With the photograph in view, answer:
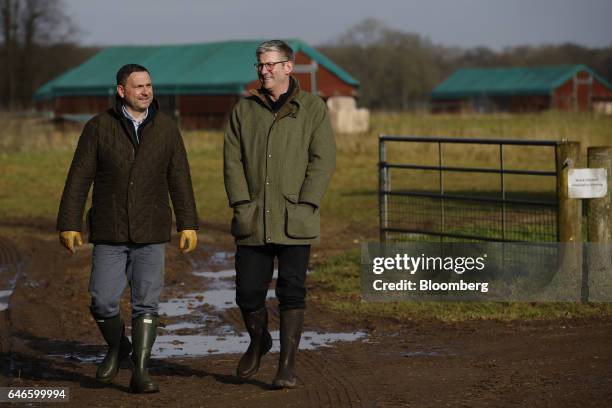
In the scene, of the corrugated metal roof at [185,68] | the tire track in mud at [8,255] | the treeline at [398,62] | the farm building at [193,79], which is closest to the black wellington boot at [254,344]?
the tire track in mud at [8,255]

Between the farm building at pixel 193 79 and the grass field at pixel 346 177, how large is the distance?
26.6 ft

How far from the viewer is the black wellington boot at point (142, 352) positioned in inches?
273

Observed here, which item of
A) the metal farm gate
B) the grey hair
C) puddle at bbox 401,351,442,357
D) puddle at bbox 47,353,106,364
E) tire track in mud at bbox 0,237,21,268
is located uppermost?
the grey hair

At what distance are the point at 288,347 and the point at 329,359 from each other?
109cm

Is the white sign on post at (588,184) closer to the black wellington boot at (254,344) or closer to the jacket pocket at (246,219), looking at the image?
the black wellington boot at (254,344)

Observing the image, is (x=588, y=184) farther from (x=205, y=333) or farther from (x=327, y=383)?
(x=327, y=383)

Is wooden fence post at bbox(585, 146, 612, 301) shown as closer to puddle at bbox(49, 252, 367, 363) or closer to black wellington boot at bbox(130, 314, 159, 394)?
puddle at bbox(49, 252, 367, 363)

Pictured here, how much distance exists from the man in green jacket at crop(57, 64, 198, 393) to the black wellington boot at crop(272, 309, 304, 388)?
30.4 inches

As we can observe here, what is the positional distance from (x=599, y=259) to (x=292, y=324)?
4283 millimetres

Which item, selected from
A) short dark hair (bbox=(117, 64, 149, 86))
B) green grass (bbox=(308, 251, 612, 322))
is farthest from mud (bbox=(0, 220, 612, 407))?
short dark hair (bbox=(117, 64, 149, 86))

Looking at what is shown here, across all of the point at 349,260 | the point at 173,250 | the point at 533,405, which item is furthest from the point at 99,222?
the point at 173,250

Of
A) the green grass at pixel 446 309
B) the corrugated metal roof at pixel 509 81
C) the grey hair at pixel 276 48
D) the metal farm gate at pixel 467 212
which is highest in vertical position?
the corrugated metal roof at pixel 509 81

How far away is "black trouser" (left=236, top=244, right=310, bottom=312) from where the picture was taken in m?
7.09

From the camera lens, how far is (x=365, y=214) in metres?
19.0
